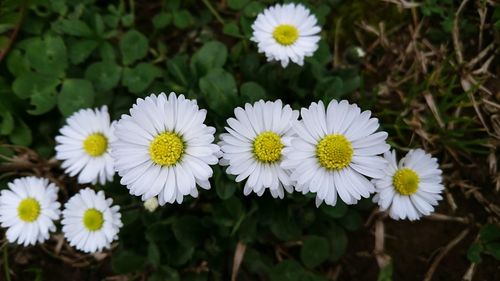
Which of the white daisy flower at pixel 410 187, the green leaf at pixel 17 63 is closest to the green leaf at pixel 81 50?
the green leaf at pixel 17 63

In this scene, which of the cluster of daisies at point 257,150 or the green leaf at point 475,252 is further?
the green leaf at point 475,252

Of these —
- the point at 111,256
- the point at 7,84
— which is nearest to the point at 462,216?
the point at 111,256

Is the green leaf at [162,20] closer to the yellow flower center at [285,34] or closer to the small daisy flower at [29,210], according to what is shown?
the yellow flower center at [285,34]

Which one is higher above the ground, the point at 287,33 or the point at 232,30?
the point at 232,30

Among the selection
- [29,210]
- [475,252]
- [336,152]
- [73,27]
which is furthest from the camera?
[73,27]

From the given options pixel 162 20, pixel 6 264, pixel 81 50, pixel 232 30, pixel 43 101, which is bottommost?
pixel 6 264

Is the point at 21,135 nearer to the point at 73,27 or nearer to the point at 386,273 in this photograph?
the point at 73,27

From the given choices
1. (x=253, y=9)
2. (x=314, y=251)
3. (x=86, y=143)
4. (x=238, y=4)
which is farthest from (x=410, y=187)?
(x=86, y=143)
